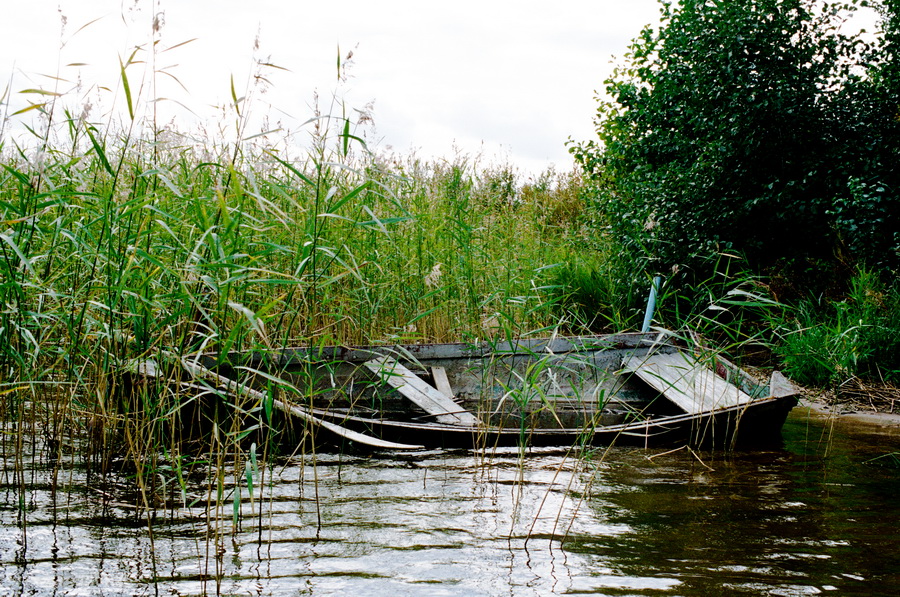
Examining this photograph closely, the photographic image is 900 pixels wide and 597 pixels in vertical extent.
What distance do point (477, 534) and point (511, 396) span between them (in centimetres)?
132

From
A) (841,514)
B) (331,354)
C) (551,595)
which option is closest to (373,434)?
(331,354)

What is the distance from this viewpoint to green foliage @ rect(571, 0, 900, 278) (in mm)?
6570

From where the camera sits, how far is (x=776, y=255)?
7.30 meters

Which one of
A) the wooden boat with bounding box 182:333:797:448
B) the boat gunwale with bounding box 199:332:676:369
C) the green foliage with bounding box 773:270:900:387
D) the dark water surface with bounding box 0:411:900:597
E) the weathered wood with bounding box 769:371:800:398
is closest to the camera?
the dark water surface with bounding box 0:411:900:597

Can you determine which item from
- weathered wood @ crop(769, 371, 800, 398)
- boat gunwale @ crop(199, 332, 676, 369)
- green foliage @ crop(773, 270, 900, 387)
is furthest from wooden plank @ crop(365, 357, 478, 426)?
green foliage @ crop(773, 270, 900, 387)

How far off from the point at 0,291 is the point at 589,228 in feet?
22.3

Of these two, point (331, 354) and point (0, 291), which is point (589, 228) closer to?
point (331, 354)

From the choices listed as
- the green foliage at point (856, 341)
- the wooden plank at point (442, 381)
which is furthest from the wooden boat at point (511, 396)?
the green foliage at point (856, 341)

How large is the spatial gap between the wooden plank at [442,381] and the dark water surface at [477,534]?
117cm

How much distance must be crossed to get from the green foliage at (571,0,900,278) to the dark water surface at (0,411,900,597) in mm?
3369

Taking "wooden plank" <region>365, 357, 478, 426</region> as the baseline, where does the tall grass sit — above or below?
above

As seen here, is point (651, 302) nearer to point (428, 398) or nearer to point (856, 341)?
point (428, 398)

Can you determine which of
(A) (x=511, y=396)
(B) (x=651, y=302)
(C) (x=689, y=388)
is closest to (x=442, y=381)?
(A) (x=511, y=396)

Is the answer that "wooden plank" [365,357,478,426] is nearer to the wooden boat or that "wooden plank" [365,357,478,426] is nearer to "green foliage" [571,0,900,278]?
the wooden boat
